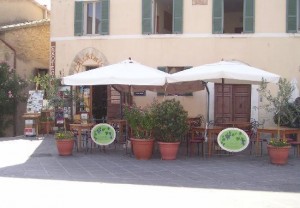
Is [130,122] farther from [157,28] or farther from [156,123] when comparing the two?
[157,28]

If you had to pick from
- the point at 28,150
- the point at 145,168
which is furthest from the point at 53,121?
the point at 145,168

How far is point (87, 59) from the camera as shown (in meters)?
15.5

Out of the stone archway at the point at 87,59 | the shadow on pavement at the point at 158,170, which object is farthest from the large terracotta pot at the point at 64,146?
the stone archway at the point at 87,59

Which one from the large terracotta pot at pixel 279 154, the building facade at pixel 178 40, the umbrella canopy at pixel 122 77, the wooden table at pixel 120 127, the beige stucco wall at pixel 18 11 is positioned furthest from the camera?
the beige stucco wall at pixel 18 11

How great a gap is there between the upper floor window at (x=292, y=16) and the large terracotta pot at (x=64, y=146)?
844 cm

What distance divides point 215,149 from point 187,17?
588cm

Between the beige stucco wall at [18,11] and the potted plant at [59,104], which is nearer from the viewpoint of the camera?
the potted plant at [59,104]

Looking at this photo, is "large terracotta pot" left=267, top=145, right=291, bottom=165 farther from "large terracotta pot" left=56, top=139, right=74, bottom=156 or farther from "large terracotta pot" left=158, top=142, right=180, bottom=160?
"large terracotta pot" left=56, top=139, right=74, bottom=156

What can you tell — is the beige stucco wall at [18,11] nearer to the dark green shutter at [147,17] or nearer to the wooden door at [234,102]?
the dark green shutter at [147,17]

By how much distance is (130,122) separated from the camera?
9320mm

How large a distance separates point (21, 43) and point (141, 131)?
10.9 m

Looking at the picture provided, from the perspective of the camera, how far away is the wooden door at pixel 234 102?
14.6 m

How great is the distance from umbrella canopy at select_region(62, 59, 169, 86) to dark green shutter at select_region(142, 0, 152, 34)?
468 centimetres

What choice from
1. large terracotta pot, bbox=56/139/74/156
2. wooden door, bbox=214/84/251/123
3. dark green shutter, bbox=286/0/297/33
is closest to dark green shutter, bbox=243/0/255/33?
dark green shutter, bbox=286/0/297/33
